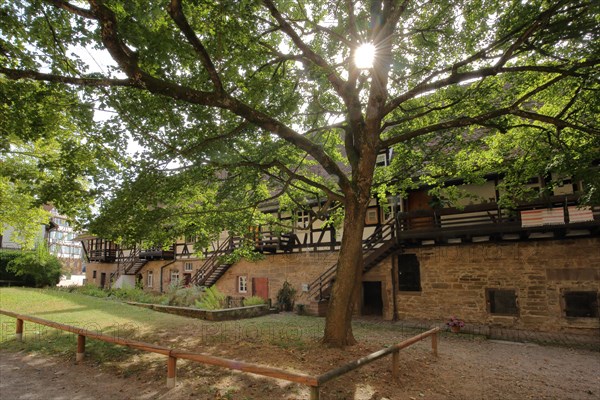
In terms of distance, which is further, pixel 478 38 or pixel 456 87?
pixel 456 87

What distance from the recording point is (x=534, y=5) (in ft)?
21.7

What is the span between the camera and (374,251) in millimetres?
14750

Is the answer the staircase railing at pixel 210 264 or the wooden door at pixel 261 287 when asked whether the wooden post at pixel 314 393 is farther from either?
the staircase railing at pixel 210 264

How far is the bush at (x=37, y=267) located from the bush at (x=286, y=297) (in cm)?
1945

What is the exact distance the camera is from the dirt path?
531cm

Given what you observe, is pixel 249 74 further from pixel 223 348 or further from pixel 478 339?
pixel 478 339

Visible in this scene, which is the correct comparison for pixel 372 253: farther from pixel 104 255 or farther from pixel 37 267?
pixel 104 255

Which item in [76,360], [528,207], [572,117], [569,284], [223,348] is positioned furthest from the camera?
[528,207]

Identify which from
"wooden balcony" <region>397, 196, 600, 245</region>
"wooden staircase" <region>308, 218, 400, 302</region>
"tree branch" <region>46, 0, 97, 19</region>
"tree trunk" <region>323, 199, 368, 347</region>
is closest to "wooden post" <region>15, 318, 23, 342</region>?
"tree trunk" <region>323, 199, 368, 347</region>

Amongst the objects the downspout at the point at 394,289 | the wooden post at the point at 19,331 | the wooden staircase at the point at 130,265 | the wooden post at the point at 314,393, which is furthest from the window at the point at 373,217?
the wooden staircase at the point at 130,265

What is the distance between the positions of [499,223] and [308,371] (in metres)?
9.49

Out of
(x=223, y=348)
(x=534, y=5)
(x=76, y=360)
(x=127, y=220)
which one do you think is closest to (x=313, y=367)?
(x=223, y=348)

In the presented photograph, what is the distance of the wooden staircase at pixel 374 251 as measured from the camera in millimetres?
14375

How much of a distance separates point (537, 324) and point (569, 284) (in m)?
1.68
